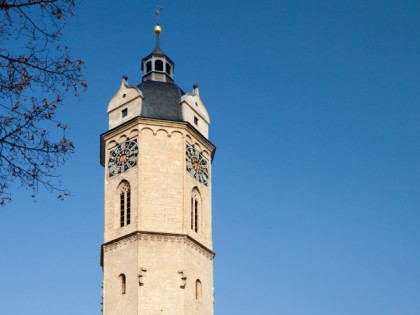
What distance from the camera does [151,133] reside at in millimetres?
45344

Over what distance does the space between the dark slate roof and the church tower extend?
5cm

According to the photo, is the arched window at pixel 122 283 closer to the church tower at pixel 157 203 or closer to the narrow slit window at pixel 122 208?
the church tower at pixel 157 203

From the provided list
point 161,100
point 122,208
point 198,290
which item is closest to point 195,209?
point 122,208

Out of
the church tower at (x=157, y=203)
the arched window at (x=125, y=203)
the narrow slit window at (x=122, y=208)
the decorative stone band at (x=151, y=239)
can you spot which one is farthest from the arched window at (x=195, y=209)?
the narrow slit window at (x=122, y=208)

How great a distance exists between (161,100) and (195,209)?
624cm

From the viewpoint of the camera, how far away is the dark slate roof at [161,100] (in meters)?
46.1

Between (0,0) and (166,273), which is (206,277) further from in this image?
(0,0)

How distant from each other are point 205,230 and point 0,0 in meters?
32.6

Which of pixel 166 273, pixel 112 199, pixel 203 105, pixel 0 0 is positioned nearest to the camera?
pixel 0 0

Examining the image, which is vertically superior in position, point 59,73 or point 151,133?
point 151,133

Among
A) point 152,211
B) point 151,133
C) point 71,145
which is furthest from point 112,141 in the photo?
point 71,145

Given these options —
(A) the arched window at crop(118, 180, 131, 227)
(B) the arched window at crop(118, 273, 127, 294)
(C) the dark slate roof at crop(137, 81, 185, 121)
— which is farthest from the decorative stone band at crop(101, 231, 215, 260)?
(C) the dark slate roof at crop(137, 81, 185, 121)

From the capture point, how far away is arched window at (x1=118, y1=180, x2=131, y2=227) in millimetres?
43797

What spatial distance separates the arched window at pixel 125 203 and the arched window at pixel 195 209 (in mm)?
3157
